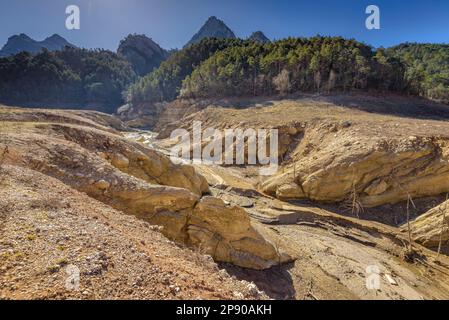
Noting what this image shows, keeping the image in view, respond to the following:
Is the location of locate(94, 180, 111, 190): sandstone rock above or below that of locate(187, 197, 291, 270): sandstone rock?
above

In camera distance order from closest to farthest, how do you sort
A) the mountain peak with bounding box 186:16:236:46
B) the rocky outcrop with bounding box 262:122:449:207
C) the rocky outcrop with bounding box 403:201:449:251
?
the rocky outcrop with bounding box 403:201:449:251, the rocky outcrop with bounding box 262:122:449:207, the mountain peak with bounding box 186:16:236:46

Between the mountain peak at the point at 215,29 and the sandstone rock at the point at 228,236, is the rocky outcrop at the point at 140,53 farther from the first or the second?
the sandstone rock at the point at 228,236

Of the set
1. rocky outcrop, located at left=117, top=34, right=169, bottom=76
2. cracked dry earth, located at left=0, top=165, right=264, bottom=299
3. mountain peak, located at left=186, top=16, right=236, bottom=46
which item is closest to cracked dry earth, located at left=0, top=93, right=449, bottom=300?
cracked dry earth, located at left=0, top=165, right=264, bottom=299

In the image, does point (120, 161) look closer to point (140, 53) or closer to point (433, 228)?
point (433, 228)

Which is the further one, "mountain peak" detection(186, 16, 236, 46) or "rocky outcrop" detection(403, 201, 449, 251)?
"mountain peak" detection(186, 16, 236, 46)

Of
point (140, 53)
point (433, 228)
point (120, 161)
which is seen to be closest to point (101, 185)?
point (120, 161)

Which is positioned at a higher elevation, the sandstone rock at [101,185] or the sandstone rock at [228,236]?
the sandstone rock at [101,185]

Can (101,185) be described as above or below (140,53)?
below

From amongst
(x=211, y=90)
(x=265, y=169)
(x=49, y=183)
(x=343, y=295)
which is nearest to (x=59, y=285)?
(x=49, y=183)

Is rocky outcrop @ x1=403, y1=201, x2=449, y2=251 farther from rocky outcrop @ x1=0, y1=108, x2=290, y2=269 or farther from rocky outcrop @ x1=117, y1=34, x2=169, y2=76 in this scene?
rocky outcrop @ x1=117, y1=34, x2=169, y2=76

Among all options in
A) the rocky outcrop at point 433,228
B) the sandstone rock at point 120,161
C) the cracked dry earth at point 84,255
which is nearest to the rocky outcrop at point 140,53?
the sandstone rock at point 120,161
